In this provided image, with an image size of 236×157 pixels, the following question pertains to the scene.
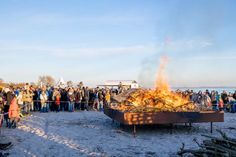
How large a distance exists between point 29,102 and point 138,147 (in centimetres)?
1293

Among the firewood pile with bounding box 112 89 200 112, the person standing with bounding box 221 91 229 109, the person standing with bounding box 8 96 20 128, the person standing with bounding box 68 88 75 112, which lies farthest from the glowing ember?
the person standing with bounding box 221 91 229 109

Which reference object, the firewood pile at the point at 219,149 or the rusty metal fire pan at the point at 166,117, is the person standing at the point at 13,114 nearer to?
the rusty metal fire pan at the point at 166,117

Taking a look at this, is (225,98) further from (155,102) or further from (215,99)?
(155,102)

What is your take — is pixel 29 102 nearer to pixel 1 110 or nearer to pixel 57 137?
pixel 1 110

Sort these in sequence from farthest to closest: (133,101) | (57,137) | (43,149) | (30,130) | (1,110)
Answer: (1,110) → (133,101) → (30,130) → (57,137) → (43,149)

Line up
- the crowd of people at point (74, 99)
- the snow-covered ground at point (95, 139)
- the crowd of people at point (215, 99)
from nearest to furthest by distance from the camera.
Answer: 1. the snow-covered ground at point (95, 139)
2. the crowd of people at point (74, 99)
3. the crowd of people at point (215, 99)

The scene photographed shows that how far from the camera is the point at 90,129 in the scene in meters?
14.4

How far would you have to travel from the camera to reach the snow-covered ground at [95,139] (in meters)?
9.87

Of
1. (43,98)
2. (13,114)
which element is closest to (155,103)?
(13,114)

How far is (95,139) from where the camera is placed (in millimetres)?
11891

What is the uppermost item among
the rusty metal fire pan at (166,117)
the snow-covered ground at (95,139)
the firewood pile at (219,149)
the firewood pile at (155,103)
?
the firewood pile at (155,103)

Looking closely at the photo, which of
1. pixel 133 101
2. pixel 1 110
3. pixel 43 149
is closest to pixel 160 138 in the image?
pixel 133 101

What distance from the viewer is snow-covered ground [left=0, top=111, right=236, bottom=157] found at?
9867mm

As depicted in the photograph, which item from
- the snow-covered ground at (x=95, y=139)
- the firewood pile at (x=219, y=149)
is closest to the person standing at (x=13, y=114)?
the snow-covered ground at (x=95, y=139)
